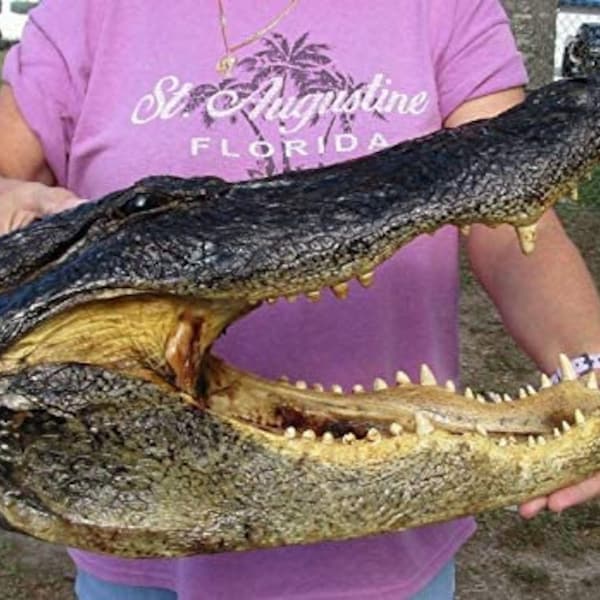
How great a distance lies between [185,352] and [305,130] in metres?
0.43

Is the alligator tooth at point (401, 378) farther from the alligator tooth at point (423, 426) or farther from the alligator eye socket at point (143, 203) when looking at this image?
the alligator eye socket at point (143, 203)

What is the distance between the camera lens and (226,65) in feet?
6.43

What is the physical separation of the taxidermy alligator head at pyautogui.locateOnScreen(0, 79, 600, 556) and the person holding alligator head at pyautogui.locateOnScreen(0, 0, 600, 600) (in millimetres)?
273

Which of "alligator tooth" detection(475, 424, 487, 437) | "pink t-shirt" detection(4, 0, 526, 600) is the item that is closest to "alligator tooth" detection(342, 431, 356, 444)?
"alligator tooth" detection(475, 424, 487, 437)

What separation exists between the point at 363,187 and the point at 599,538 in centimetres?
257

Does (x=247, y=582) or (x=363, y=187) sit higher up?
(x=363, y=187)

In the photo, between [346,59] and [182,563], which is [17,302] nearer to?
[182,563]

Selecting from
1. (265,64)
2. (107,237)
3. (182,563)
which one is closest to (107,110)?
(265,64)

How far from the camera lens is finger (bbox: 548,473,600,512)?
172 centimetres

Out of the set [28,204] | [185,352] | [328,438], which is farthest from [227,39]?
[328,438]

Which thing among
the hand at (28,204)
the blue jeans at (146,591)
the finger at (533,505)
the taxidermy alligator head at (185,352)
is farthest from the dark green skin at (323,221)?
the blue jeans at (146,591)

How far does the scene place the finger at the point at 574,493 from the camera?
1.72 m

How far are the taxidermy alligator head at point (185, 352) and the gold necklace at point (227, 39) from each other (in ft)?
1.11

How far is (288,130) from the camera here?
1.95 meters
